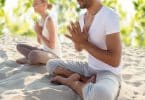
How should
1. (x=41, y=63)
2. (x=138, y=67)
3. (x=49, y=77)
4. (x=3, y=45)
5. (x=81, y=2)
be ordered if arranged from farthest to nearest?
(x=3, y=45), (x=138, y=67), (x=41, y=63), (x=49, y=77), (x=81, y=2)

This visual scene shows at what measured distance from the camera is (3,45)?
574cm

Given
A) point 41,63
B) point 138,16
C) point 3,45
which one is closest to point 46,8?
point 41,63

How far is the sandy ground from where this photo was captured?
11.2ft

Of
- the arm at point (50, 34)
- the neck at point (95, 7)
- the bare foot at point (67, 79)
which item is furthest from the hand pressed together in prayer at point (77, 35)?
the arm at point (50, 34)

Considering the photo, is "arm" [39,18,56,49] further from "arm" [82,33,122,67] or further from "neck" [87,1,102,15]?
"arm" [82,33,122,67]

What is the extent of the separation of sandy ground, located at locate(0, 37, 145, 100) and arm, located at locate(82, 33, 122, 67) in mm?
360

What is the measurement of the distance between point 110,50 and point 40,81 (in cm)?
79

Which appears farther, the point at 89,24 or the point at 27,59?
the point at 27,59

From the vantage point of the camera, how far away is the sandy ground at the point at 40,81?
342cm

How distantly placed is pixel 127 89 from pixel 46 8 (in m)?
1.13

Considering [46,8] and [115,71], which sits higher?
[46,8]

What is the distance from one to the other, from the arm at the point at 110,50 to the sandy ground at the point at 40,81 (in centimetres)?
36

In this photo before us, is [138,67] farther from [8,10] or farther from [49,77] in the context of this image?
[8,10]

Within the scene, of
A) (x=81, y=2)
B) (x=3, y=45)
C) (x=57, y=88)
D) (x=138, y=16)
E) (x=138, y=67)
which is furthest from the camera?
(x=138, y=16)
